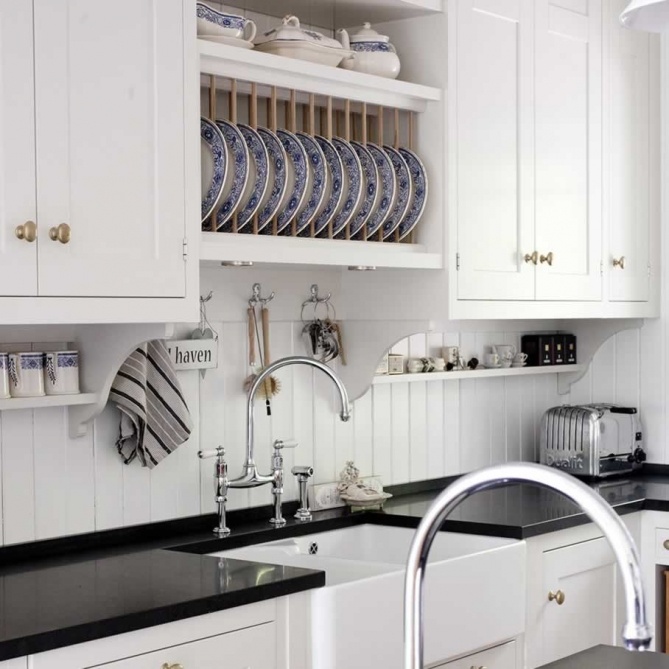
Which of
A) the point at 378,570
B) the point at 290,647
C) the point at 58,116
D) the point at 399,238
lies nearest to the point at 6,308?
the point at 58,116

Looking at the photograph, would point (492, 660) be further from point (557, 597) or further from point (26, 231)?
point (26, 231)

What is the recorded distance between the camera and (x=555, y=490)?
0.82 meters

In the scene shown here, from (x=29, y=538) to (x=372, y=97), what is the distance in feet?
4.47

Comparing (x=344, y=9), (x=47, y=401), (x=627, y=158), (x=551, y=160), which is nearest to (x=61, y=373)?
(x=47, y=401)

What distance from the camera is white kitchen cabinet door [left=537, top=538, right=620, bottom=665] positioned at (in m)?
3.08

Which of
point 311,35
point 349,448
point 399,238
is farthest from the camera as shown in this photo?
point 349,448

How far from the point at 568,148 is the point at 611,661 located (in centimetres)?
207

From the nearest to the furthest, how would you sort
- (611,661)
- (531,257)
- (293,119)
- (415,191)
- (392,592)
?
(611,661) < (392,592) < (293,119) < (415,191) < (531,257)

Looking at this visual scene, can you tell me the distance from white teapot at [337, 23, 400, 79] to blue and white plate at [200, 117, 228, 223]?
0.53 metres

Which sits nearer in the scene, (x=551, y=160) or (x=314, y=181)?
(x=314, y=181)

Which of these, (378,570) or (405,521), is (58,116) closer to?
(378,570)

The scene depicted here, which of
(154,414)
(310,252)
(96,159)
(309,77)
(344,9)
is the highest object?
(344,9)

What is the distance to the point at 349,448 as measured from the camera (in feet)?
10.9

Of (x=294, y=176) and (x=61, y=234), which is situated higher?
(x=294, y=176)
